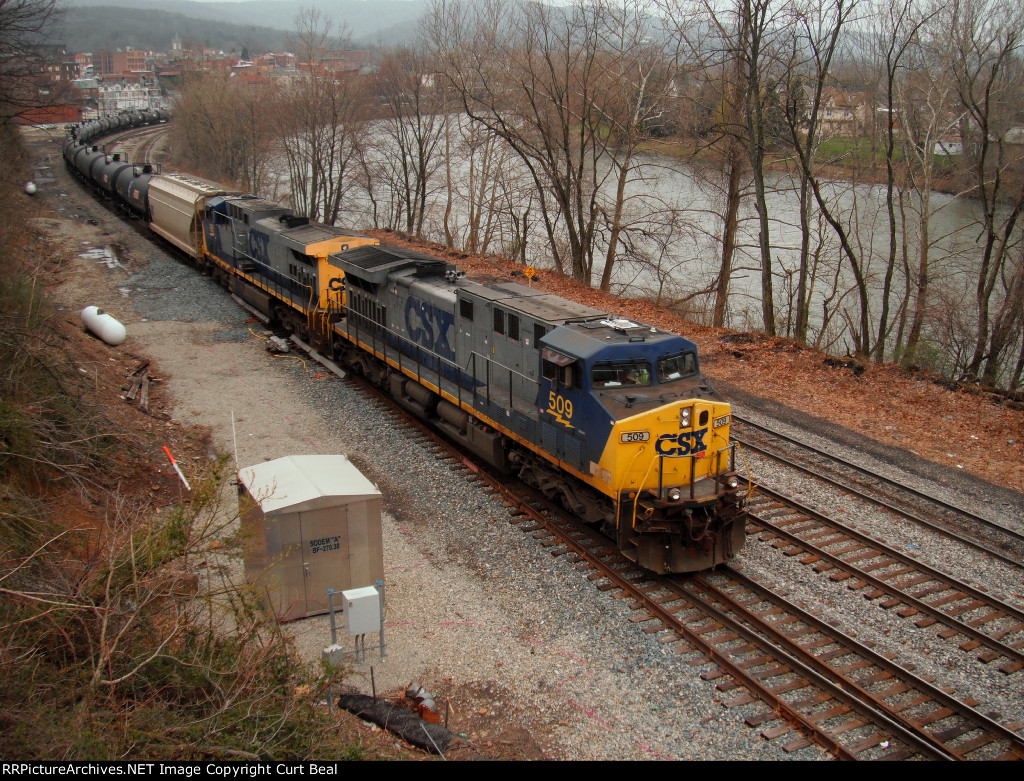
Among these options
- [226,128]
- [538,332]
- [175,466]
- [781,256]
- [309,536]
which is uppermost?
[226,128]

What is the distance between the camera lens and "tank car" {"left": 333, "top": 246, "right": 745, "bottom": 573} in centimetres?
946

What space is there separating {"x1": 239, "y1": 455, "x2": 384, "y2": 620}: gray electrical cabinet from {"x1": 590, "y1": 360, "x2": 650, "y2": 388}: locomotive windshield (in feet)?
10.8

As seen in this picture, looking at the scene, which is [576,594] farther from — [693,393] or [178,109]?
[178,109]

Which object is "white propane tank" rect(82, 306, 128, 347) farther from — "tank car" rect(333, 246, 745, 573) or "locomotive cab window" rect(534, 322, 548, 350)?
"locomotive cab window" rect(534, 322, 548, 350)

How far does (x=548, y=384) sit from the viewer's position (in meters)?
10.9

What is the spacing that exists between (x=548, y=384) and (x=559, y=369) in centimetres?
53

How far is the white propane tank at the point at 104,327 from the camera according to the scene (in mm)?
18750

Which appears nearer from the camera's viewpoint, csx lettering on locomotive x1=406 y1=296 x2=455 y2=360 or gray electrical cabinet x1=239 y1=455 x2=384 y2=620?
gray electrical cabinet x1=239 y1=455 x2=384 y2=620

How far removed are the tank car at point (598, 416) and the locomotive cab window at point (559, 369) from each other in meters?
0.02

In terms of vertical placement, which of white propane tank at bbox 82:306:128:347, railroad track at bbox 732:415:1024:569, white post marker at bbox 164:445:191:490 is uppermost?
white propane tank at bbox 82:306:128:347

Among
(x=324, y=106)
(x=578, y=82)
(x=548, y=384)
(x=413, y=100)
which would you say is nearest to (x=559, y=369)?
(x=548, y=384)

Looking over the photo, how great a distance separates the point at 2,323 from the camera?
11953 millimetres

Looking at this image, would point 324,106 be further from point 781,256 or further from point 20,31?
point 781,256

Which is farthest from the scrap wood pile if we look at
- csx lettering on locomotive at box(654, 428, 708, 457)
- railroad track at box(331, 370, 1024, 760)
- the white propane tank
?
the white propane tank
